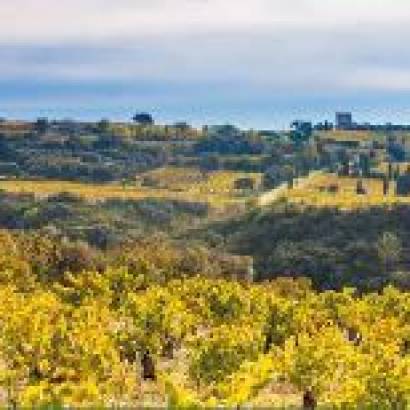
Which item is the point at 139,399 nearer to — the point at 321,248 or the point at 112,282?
the point at 112,282

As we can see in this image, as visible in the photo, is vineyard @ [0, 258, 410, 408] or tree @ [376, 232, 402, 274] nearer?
vineyard @ [0, 258, 410, 408]

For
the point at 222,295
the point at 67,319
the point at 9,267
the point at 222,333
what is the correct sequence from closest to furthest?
the point at 222,333, the point at 67,319, the point at 222,295, the point at 9,267

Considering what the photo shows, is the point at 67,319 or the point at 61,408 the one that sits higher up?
the point at 61,408

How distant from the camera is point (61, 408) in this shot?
692 inches

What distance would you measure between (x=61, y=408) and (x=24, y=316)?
182 feet

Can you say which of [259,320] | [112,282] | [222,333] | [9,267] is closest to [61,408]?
[222,333]

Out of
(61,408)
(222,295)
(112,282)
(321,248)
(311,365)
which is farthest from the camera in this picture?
(321,248)

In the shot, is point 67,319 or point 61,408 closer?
point 61,408

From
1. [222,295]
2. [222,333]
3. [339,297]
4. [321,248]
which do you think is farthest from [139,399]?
[321,248]

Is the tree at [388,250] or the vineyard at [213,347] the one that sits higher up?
the vineyard at [213,347]

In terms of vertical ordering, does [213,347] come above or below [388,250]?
above

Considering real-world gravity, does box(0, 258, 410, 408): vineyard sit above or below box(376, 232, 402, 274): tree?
above

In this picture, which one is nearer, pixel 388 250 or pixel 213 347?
pixel 213 347

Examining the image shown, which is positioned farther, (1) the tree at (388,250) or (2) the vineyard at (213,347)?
(1) the tree at (388,250)
